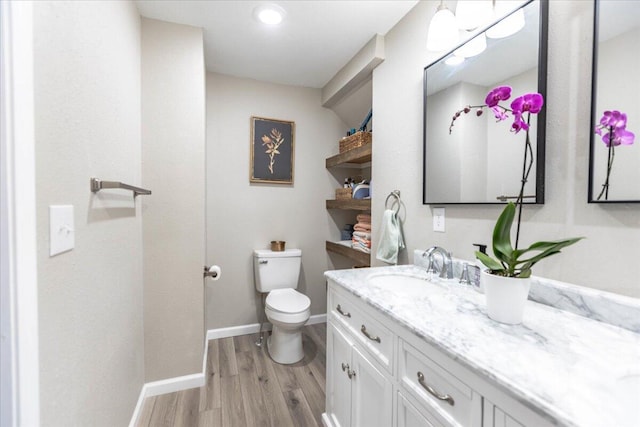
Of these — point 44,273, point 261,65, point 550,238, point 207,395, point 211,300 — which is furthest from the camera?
point 211,300

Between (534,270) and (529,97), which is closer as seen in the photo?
(529,97)

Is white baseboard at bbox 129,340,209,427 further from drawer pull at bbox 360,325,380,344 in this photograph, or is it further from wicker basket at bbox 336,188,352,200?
wicker basket at bbox 336,188,352,200

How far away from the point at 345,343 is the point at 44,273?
106 cm

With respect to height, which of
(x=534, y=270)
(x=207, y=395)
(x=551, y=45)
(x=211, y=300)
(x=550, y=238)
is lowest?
(x=207, y=395)

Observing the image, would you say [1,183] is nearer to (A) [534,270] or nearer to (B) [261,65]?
(A) [534,270]

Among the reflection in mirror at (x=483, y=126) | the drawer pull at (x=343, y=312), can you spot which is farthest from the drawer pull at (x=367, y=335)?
the reflection in mirror at (x=483, y=126)

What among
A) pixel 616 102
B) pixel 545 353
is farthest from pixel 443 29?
pixel 545 353

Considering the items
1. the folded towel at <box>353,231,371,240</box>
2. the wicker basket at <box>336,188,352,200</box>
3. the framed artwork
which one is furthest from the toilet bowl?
the framed artwork

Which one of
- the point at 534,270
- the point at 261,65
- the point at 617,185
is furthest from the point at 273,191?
the point at 617,185

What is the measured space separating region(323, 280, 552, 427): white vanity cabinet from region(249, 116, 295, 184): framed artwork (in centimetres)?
146

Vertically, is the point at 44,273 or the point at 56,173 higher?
the point at 56,173

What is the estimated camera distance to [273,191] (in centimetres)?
257

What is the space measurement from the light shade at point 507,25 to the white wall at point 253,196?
1.73 metres

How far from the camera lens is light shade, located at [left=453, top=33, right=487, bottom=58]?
3.98ft
